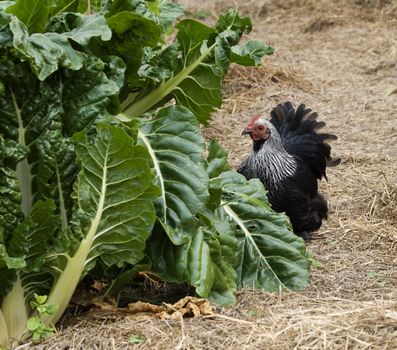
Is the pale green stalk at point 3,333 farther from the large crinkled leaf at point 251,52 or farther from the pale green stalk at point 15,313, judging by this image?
the large crinkled leaf at point 251,52

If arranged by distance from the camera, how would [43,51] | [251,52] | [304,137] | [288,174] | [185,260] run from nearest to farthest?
1. [43,51]
2. [185,260]
3. [251,52]
4. [288,174]
5. [304,137]

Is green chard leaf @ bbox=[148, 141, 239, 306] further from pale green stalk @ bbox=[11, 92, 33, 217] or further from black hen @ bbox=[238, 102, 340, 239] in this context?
black hen @ bbox=[238, 102, 340, 239]

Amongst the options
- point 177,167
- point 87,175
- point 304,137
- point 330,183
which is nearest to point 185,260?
point 177,167

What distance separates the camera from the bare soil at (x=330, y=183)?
→ 369 centimetres

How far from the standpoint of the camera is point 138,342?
148 inches

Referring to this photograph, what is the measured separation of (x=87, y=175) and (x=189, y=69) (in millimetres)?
1086

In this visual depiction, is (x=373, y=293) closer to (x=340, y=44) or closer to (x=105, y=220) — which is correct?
(x=105, y=220)

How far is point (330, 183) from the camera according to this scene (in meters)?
6.70

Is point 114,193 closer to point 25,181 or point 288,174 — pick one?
point 25,181

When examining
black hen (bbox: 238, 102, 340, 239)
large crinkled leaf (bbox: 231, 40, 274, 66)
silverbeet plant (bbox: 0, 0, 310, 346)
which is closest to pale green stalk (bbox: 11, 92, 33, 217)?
silverbeet plant (bbox: 0, 0, 310, 346)

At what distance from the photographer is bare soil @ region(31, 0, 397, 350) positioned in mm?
3693

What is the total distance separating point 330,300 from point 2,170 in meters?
1.81

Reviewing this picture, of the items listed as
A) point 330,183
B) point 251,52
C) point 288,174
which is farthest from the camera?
point 330,183

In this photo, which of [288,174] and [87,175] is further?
[288,174]
